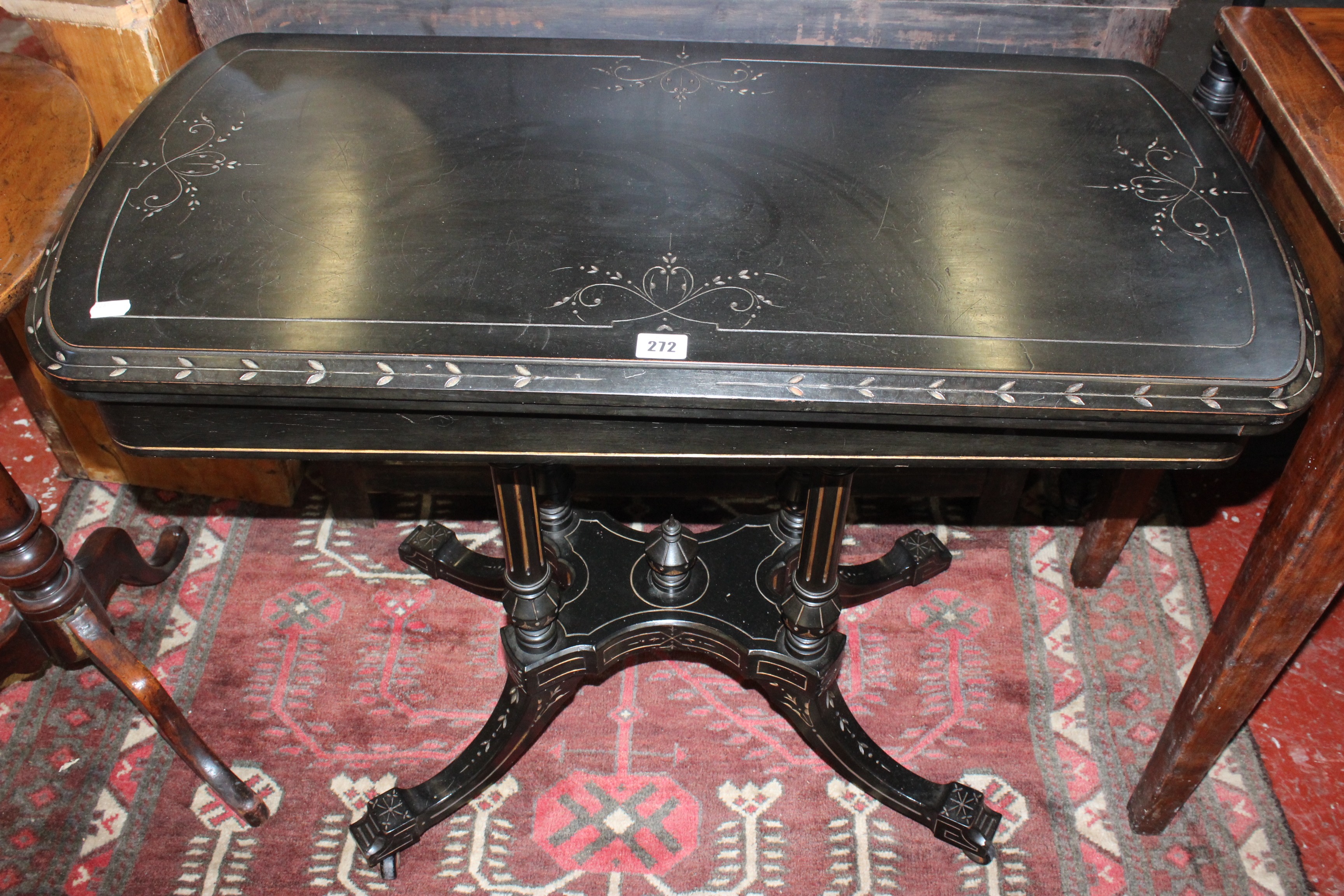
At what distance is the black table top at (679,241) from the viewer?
1.10 m

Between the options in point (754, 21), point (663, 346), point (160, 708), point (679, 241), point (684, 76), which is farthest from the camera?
point (754, 21)

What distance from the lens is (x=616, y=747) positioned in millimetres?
1878

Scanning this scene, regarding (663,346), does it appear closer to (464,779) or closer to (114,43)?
(464,779)

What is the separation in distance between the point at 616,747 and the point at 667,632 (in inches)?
10.6

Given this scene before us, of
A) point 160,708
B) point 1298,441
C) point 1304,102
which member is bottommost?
point 160,708

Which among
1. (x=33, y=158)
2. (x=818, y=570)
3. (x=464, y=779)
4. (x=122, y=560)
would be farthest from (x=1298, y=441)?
(x=122, y=560)

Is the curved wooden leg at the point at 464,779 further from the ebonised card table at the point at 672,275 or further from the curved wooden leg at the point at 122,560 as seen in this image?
the curved wooden leg at the point at 122,560

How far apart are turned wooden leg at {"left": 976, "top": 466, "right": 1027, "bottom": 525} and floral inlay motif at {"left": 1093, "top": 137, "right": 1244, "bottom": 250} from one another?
0.84 m

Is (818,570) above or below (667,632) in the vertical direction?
above

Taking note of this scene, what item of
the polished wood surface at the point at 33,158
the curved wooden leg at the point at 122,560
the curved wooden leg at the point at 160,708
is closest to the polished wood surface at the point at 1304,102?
the polished wood surface at the point at 33,158

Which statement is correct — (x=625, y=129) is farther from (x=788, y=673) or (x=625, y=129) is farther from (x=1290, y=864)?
(x=1290, y=864)

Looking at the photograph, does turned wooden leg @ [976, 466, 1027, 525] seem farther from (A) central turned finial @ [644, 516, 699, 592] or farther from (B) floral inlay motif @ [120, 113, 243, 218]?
(B) floral inlay motif @ [120, 113, 243, 218]

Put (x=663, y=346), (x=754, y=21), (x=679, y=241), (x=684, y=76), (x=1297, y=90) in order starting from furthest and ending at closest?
(x=754, y=21) → (x=684, y=76) → (x=1297, y=90) → (x=679, y=241) → (x=663, y=346)

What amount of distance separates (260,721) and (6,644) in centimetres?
42
